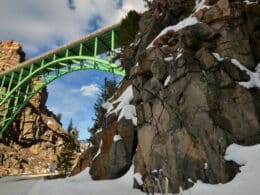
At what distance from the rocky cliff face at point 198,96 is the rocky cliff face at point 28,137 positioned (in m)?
39.4

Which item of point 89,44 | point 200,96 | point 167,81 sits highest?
point 89,44

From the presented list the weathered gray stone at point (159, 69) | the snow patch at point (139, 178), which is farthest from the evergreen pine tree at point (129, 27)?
the snow patch at point (139, 178)

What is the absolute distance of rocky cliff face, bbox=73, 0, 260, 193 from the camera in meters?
10.1

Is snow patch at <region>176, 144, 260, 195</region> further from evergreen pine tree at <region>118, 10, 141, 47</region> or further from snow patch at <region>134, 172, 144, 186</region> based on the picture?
evergreen pine tree at <region>118, 10, 141, 47</region>

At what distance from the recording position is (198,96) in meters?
10.8

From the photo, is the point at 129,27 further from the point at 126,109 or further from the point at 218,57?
the point at 218,57

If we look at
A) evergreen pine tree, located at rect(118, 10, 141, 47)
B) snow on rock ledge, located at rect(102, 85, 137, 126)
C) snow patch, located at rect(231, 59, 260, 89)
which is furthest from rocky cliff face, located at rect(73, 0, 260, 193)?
evergreen pine tree, located at rect(118, 10, 141, 47)

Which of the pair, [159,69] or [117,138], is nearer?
[159,69]

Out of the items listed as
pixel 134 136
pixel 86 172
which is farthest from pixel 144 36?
pixel 86 172

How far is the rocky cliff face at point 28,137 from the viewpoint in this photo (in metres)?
49.1

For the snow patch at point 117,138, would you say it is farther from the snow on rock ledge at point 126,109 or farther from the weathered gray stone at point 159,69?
the weathered gray stone at point 159,69

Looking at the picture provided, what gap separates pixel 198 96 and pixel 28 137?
48.9m

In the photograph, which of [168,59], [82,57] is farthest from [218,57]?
[82,57]

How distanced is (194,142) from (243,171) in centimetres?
201
